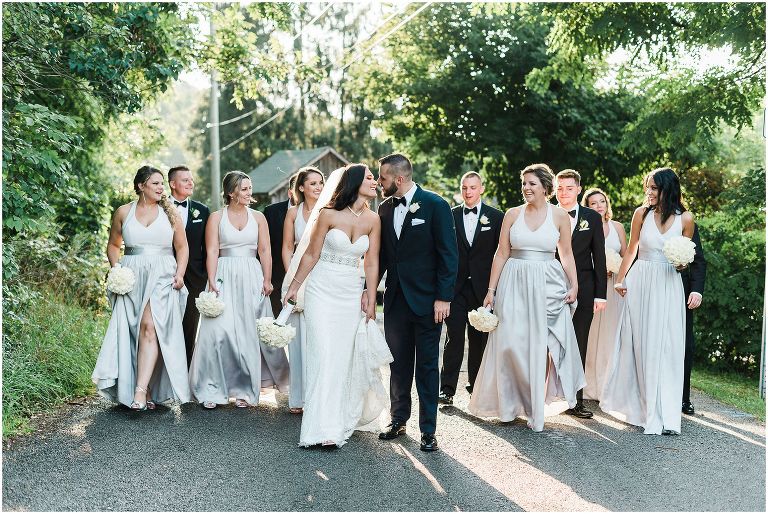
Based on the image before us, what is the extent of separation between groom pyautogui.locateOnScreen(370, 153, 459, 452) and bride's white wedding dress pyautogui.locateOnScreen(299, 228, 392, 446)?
0.28 metres

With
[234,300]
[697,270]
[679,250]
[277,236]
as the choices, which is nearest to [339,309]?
[234,300]

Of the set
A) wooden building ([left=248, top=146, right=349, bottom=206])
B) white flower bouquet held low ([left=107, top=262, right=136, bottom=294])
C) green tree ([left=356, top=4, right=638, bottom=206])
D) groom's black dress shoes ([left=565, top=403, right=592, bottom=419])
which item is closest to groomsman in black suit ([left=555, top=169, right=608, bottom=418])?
groom's black dress shoes ([left=565, top=403, right=592, bottom=419])

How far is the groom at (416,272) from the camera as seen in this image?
685 centimetres

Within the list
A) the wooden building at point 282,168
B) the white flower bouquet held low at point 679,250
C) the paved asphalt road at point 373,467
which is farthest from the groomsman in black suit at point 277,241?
the wooden building at point 282,168

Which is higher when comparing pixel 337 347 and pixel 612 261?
pixel 612 261

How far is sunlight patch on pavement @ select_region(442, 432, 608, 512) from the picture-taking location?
5.31 meters

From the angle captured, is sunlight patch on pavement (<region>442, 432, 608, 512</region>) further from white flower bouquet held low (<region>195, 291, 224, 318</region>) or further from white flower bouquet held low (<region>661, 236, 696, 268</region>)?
white flower bouquet held low (<region>195, 291, 224, 318</region>)

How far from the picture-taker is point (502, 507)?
5.23m

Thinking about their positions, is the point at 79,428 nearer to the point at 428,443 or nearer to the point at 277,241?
the point at 277,241

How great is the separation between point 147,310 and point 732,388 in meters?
7.03

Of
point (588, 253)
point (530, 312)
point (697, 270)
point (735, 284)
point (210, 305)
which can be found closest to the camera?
point (530, 312)

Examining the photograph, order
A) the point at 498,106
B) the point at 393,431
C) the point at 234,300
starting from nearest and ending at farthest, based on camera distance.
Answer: the point at 393,431, the point at 234,300, the point at 498,106

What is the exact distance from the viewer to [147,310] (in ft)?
26.5

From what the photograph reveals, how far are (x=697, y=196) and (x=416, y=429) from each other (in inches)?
744
